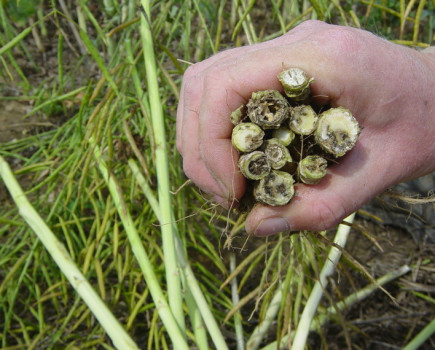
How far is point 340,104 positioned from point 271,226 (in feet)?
0.63

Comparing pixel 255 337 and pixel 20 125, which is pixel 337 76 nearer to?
pixel 255 337

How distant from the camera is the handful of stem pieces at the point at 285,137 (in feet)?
1.84

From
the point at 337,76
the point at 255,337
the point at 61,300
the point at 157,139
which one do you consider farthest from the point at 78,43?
the point at 337,76

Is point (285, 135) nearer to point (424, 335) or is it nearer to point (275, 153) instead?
point (275, 153)

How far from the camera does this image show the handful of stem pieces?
56cm

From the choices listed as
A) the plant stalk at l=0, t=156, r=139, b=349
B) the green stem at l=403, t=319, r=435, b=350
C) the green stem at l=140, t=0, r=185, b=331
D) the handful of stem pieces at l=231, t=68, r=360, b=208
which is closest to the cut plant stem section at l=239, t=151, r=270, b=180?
the handful of stem pieces at l=231, t=68, r=360, b=208

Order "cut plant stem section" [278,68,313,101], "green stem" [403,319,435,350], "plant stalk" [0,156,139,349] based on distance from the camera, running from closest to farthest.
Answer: "cut plant stem section" [278,68,313,101] < "plant stalk" [0,156,139,349] < "green stem" [403,319,435,350]

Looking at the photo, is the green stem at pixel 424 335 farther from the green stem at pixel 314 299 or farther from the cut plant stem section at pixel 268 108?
the cut plant stem section at pixel 268 108

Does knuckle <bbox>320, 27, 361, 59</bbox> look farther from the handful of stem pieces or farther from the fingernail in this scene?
the fingernail

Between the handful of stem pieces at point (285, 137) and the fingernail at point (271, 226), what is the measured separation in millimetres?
29

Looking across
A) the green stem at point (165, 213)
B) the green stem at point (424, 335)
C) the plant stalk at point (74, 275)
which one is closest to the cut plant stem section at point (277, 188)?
the green stem at point (165, 213)

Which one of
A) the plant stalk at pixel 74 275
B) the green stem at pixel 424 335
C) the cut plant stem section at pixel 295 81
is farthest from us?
the green stem at pixel 424 335

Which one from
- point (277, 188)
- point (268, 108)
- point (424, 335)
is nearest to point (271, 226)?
point (277, 188)

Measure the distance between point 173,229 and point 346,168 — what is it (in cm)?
38
